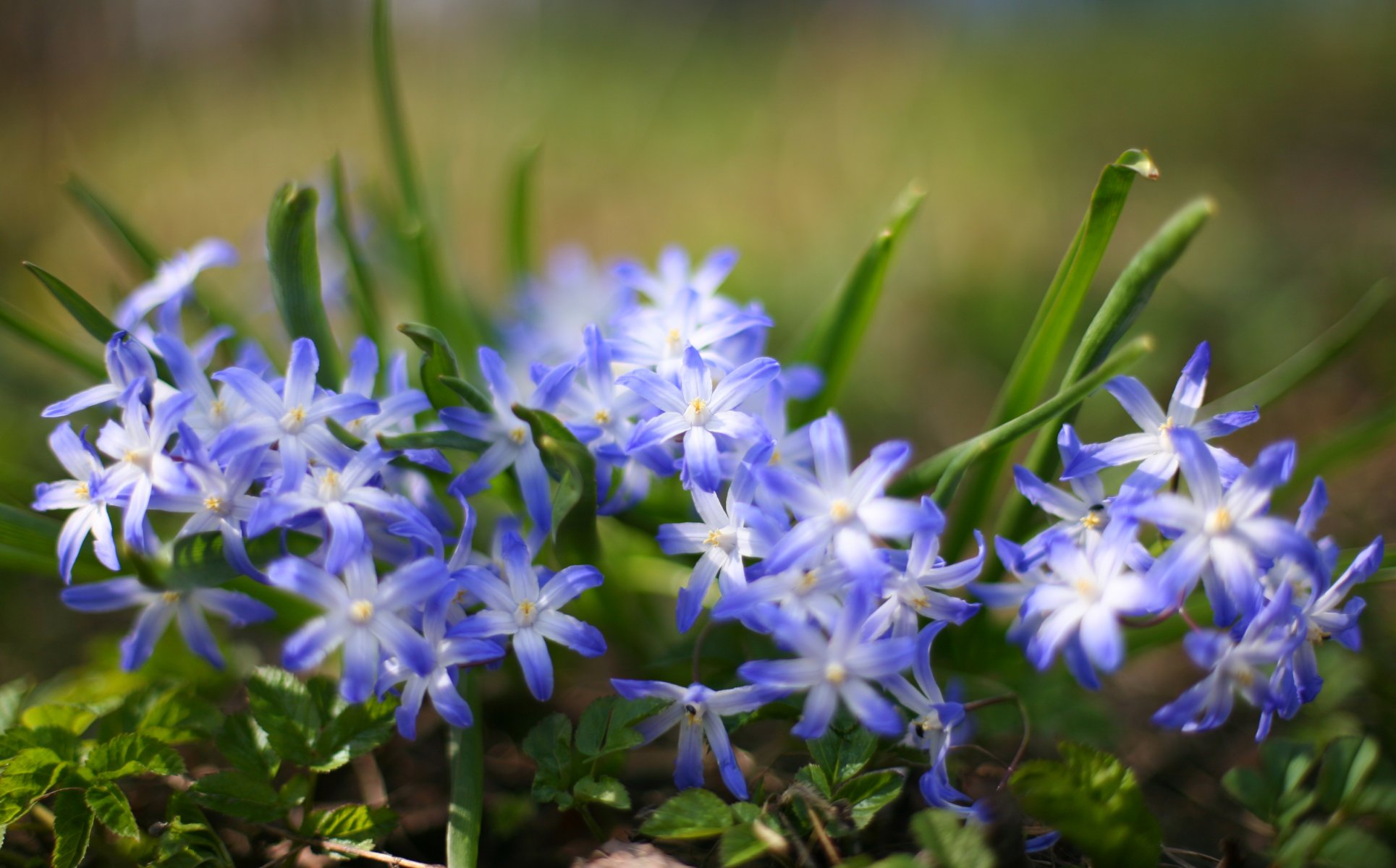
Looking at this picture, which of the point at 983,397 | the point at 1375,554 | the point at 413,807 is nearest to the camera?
the point at 1375,554

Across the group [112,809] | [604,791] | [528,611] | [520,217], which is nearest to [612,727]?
[604,791]

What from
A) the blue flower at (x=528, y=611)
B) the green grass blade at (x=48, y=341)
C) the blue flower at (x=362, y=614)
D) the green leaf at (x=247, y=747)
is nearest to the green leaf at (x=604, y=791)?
the blue flower at (x=528, y=611)

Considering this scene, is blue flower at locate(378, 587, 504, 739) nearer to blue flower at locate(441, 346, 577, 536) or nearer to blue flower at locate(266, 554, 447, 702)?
blue flower at locate(266, 554, 447, 702)

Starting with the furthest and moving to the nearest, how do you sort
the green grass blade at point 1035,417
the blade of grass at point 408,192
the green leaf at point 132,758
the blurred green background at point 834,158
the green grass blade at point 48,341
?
the blurred green background at point 834,158 < the blade of grass at point 408,192 < the green grass blade at point 48,341 < the green leaf at point 132,758 < the green grass blade at point 1035,417

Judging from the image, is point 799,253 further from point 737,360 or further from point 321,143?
point 321,143

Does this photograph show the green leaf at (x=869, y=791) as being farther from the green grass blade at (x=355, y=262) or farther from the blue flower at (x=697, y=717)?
the green grass blade at (x=355, y=262)

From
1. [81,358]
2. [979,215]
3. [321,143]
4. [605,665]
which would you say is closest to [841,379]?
[605,665]
